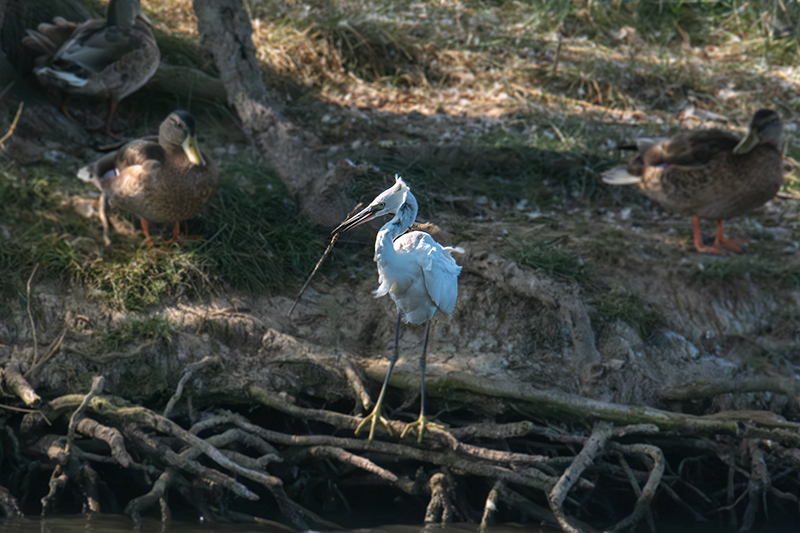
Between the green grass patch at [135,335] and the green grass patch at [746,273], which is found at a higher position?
the green grass patch at [746,273]

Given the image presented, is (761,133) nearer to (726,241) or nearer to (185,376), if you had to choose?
(726,241)

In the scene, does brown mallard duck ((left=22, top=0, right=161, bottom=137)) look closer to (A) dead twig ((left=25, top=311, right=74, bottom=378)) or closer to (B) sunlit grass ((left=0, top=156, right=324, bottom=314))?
(B) sunlit grass ((left=0, top=156, right=324, bottom=314))

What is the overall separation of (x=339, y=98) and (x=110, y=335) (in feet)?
13.0

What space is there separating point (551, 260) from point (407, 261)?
211cm

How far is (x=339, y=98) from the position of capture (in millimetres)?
Answer: 8188

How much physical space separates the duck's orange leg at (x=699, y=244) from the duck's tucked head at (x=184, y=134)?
3.66m

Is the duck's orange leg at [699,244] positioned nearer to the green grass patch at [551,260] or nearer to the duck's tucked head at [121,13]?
the green grass patch at [551,260]

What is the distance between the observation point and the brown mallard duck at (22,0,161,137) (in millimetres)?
6848

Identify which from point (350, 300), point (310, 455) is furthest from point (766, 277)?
point (310, 455)

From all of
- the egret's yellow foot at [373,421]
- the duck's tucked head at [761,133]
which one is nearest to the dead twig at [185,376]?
the egret's yellow foot at [373,421]

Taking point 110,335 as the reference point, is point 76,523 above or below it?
below

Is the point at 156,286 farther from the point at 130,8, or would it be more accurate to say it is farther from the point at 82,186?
the point at 130,8

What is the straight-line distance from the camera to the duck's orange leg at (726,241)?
6.26 m

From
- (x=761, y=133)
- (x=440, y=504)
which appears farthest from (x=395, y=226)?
(x=761, y=133)
